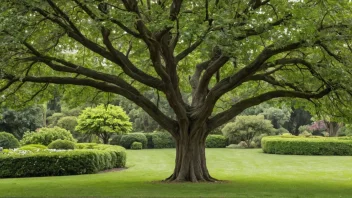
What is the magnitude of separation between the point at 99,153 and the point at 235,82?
9129 mm

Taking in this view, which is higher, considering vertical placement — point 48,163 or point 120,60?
point 120,60

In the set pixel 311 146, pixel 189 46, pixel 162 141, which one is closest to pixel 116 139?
pixel 162 141

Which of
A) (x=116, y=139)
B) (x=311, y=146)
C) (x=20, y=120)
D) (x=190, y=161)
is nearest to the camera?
(x=190, y=161)

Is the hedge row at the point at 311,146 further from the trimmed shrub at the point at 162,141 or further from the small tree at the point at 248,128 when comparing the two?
the trimmed shrub at the point at 162,141

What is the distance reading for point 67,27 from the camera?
38.7 ft

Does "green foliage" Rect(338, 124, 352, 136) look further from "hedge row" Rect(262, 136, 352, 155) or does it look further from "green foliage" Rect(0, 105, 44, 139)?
"green foliage" Rect(0, 105, 44, 139)

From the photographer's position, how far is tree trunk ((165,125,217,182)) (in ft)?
Answer: 50.5

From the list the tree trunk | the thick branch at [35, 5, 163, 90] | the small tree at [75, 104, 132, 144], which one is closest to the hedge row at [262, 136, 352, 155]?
the small tree at [75, 104, 132, 144]

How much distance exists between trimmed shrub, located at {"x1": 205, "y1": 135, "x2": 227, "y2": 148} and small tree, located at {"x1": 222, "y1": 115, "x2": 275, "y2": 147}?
0.66 m

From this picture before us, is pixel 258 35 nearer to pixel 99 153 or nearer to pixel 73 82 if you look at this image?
pixel 73 82

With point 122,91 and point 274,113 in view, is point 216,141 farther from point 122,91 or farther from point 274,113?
point 122,91

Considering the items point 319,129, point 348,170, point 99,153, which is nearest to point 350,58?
point 348,170

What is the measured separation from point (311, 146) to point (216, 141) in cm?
1084

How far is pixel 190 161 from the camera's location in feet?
50.8
